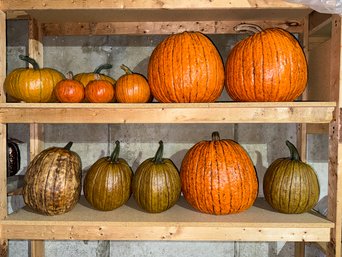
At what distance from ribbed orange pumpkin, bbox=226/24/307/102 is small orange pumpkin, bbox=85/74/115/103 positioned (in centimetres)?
65

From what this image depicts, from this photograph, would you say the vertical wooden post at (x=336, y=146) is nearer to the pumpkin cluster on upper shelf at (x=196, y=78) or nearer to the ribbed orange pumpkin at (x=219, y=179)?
the pumpkin cluster on upper shelf at (x=196, y=78)

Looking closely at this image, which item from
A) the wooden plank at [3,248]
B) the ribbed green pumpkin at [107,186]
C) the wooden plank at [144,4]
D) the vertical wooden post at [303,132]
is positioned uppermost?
the wooden plank at [144,4]

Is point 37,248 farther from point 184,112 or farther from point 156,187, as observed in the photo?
point 184,112

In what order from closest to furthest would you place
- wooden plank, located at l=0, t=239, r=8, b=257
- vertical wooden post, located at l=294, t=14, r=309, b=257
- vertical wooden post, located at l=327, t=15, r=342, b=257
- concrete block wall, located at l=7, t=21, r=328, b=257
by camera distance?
vertical wooden post, located at l=327, t=15, r=342, b=257
wooden plank, located at l=0, t=239, r=8, b=257
vertical wooden post, located at l=294, t=14, r=309, b=257
concrete block wall, located at l=7, t=21, r=328, b=257

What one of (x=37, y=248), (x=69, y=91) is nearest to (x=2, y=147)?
(x=69, y=91)

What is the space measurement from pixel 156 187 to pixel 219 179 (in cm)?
33

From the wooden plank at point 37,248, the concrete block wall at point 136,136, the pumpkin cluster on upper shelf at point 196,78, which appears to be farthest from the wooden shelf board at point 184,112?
the wooden plank at point 37,248

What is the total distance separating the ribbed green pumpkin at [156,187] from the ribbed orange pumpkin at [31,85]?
66 cm

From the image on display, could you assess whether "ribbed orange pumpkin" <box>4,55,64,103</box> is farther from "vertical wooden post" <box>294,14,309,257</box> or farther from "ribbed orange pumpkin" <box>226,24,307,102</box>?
"vertical wooden post" <box>294,14,309,257</box>

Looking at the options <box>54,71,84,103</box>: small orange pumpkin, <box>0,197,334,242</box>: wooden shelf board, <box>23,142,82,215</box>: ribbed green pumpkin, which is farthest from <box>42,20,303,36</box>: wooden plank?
<box>0,197,334,242</box>: wooden shelf board

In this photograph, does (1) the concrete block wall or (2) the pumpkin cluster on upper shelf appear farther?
(1) the concrete block wall

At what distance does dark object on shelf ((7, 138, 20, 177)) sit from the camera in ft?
7.44

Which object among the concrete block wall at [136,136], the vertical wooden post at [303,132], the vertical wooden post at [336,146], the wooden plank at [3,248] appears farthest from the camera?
the concrete block wall at [136,136]

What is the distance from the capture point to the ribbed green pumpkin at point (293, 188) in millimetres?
1847
